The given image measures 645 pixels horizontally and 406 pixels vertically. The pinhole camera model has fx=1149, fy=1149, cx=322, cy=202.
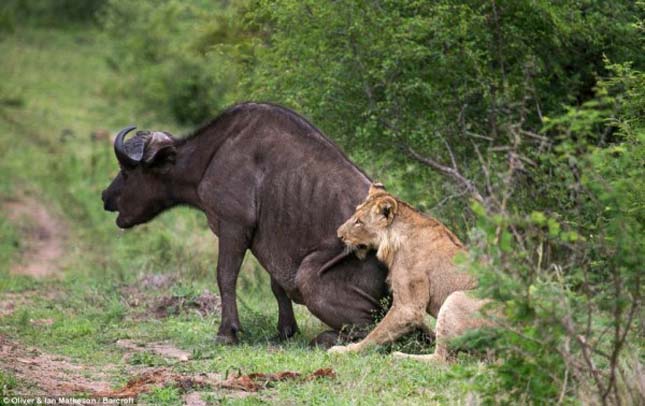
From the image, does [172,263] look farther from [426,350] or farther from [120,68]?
Result: [120,68]

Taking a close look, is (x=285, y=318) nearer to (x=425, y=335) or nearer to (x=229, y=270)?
(x=229, y=270)

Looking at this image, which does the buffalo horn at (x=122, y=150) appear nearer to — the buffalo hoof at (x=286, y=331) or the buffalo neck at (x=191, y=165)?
the buffalo neck at (x=191, y=165)

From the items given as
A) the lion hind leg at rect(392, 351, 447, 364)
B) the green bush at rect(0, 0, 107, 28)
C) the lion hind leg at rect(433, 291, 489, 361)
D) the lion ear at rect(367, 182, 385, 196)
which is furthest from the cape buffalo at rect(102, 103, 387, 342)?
the green bush at rect(0, 0, 107, 28)

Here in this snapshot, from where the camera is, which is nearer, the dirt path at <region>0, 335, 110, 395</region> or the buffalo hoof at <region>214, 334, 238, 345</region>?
the dirt path at <region>0, 335, 110, 395</region>

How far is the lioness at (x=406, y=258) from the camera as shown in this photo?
383 inches

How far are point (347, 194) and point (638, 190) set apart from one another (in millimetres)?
2590

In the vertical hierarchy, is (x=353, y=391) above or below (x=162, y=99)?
above

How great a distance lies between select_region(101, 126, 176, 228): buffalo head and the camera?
11484 mm

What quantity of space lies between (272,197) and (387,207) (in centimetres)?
136

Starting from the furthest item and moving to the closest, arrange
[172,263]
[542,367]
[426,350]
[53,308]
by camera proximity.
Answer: [172,263] < [53,308] < [426,350] < [542,367]

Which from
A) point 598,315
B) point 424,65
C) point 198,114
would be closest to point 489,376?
point 598,315

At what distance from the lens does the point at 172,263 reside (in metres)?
15.7

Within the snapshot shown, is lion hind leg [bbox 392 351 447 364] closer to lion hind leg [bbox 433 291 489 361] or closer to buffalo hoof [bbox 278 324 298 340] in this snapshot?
lion hind leg [bbox 433 291 489 361]

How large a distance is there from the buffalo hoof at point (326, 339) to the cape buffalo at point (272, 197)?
0.41 feet
